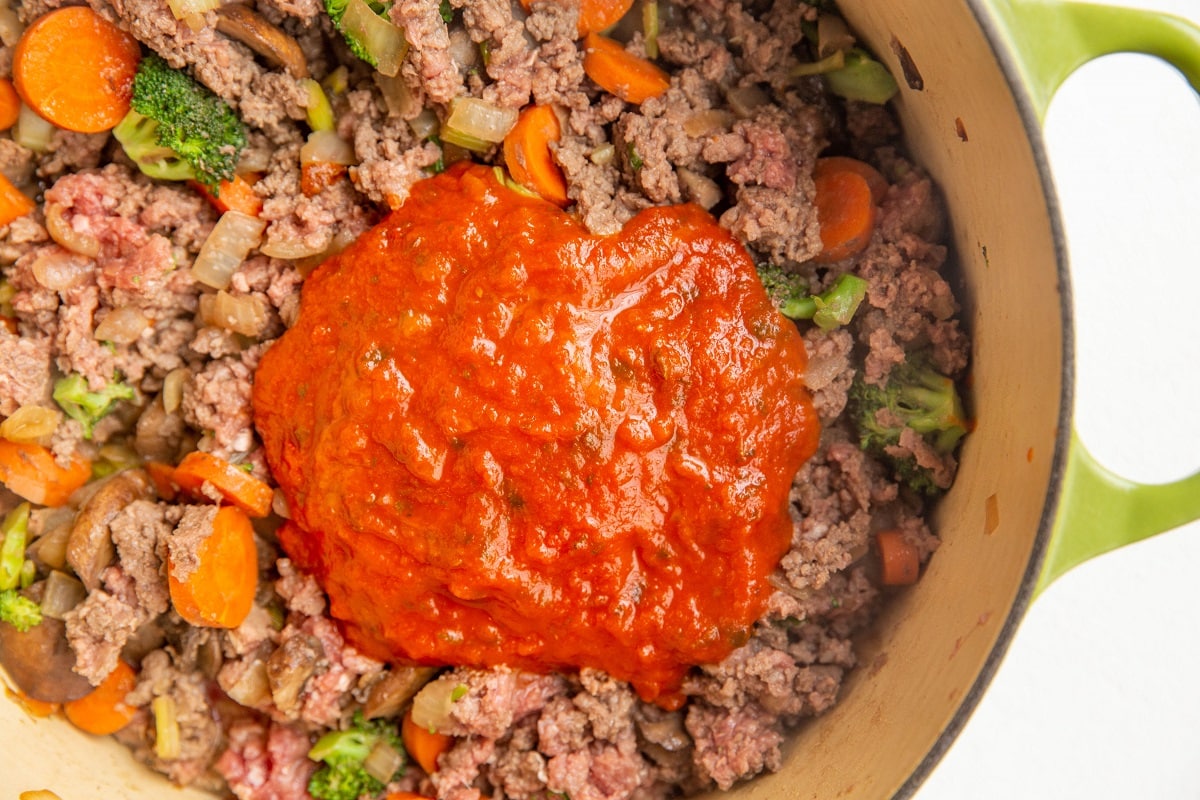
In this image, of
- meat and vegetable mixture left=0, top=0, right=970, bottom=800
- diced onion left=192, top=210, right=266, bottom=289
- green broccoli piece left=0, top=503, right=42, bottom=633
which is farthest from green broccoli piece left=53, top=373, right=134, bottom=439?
diced onion left=192, top=210, right=266, bottom=289

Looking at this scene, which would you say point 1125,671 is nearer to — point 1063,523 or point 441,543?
Result: point 1063,523

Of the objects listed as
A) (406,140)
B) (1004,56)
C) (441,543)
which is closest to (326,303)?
(406,140)

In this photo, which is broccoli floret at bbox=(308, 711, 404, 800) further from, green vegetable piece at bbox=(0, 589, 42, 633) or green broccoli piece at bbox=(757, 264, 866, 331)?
green broccoli piece at bbox=(757, 264, 866, 331)

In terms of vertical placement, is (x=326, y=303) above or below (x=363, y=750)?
above

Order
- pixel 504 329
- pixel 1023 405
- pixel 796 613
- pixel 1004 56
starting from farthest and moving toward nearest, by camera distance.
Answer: pixel 796 613 < pixel 504 329 < pixel 1023 405 < pixel 1004 56

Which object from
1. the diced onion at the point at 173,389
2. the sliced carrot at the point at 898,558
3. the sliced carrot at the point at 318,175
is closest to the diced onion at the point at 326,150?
the sliced carrot at the point at 318,175

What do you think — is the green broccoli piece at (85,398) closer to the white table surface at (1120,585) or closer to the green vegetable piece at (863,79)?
the green vegetable piece at (863,79)

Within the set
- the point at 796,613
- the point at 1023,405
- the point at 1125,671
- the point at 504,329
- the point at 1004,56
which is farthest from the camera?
the point at 1125,671
